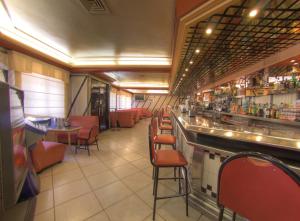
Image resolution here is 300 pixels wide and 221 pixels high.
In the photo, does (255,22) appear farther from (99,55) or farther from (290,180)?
(99,55)

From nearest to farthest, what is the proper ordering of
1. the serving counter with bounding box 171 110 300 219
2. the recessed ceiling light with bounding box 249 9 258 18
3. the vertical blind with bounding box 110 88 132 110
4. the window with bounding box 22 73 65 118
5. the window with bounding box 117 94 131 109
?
the serving counter with bounding box 171 110 300 219
the recessed ceiling light with bounding box 249 9 258 18
the window with bounding box 22 73 65 118
the vertical blind with bounding box 110 88 132 110
the window with bounding box 117 94 131 109

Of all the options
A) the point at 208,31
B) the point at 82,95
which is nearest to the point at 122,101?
the point at 82,95

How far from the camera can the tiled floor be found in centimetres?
184

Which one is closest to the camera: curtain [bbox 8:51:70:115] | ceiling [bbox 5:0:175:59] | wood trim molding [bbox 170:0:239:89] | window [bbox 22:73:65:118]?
wood trim molding [bbox 170:0:239:89]

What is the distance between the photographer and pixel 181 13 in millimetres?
1661

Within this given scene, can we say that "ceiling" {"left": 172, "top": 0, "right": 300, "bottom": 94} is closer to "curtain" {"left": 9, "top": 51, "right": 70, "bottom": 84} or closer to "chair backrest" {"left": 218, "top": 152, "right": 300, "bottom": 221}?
"chair backrest" {"left": 218, "top": 152, "right": 300, "bottom": 221}

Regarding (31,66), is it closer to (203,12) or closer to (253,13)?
(203,12)

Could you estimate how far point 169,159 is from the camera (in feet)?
6.08

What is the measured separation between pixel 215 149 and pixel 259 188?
2.53 ft

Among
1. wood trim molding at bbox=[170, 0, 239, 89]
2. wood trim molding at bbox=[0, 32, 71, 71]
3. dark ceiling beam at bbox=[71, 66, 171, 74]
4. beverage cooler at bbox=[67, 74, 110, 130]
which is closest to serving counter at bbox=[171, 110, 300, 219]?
wood trim molding at bbox=[170, 0, 239, 89]

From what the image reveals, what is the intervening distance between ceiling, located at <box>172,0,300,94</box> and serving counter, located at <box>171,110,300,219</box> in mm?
1280

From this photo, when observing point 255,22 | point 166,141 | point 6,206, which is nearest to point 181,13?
point 255,22

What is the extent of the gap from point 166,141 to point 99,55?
350cm

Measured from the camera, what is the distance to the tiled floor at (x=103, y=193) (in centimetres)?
184
